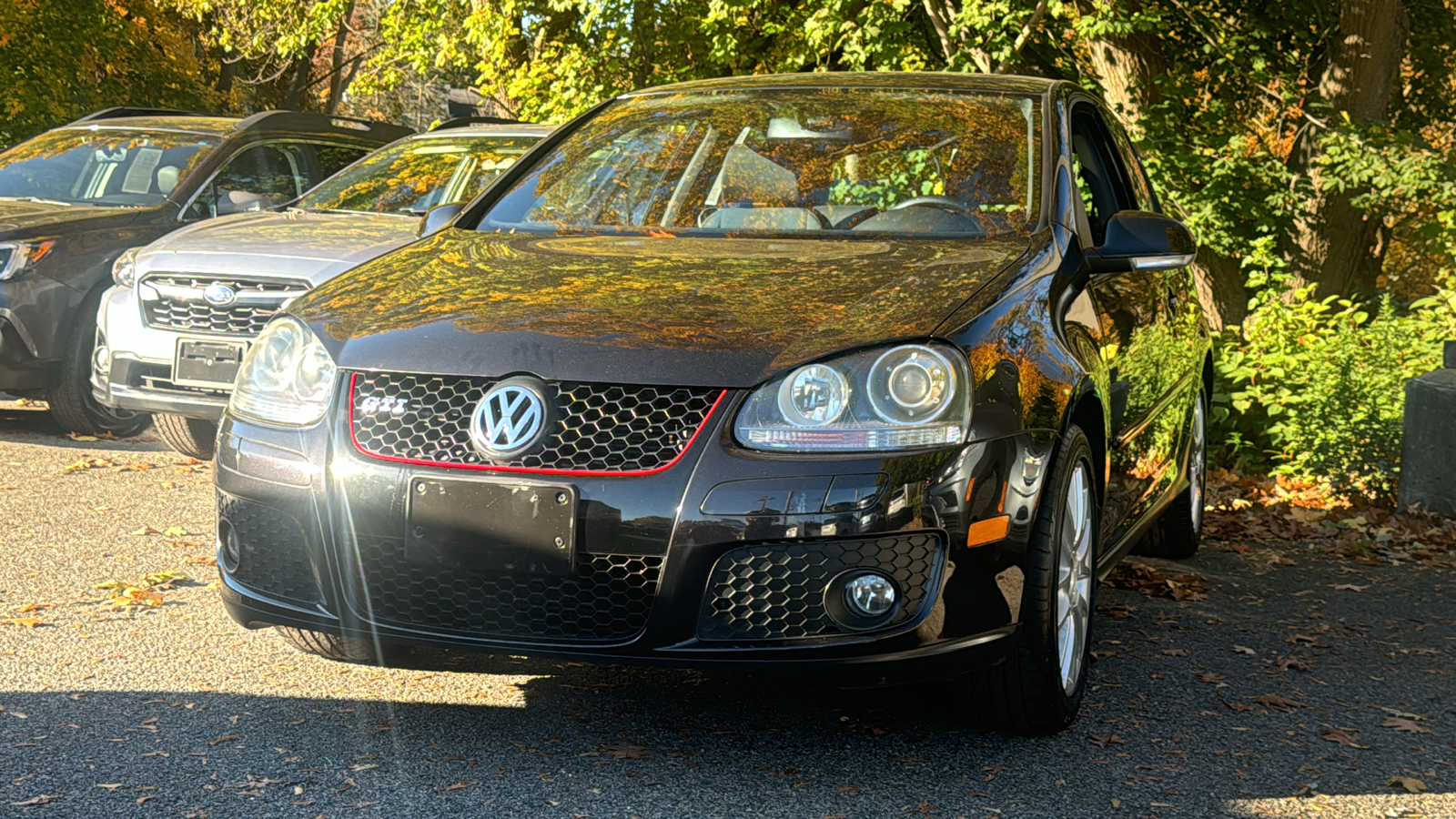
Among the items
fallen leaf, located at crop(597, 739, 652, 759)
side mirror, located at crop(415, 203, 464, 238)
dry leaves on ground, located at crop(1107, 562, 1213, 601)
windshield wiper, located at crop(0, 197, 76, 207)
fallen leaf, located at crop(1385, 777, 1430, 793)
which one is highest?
side mirror, located at crop(415, 203, 464, 238)

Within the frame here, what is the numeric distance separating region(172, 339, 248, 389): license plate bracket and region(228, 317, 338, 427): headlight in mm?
3378

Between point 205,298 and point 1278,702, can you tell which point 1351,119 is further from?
point 205,298

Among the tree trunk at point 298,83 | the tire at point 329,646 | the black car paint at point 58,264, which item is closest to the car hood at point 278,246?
the black car paint at point 58,264

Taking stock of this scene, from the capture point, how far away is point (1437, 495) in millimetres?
7773

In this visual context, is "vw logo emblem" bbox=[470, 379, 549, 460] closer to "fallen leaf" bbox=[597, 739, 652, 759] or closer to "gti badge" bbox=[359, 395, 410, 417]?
"gti badge" bbox=[359, 395, 410, 417]

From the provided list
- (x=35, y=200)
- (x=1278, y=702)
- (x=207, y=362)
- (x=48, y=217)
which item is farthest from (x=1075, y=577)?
(x=35, y=200)

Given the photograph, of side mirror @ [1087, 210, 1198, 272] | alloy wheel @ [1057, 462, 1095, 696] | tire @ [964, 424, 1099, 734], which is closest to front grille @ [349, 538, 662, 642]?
tire @ [964, 424, 1099, 734]

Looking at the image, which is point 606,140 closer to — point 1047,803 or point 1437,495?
point 1047,803

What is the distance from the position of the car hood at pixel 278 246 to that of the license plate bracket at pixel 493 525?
3781 millimetres

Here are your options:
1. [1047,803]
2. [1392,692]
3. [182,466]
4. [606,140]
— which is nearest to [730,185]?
[606,140]

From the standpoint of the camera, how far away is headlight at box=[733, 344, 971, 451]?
11.3ft

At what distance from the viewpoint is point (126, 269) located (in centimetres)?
765

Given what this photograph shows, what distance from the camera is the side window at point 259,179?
9.04m

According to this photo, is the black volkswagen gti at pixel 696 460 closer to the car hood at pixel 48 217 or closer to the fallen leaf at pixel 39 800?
Answer: the fallen leaf at pixel 39 800
